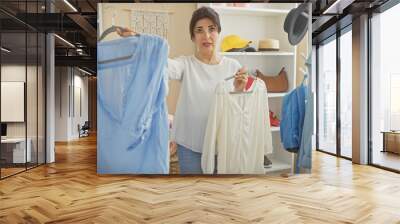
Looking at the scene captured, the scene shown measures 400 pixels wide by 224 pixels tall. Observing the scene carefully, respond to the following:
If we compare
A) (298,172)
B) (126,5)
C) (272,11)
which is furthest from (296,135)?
(126,5)

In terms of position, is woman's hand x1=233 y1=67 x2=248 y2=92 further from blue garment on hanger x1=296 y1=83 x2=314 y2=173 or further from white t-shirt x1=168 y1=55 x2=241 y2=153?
blue garment on hanger x1=296 y1=83 x2=314 y2=173

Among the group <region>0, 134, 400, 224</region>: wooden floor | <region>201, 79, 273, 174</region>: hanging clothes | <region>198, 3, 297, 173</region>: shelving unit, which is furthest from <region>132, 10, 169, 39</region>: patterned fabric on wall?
<region>0, 134, 400, 224</region>: wooden floor

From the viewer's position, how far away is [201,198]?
14.6 feet

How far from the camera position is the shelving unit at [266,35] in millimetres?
5875

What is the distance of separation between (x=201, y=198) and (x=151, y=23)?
2.76m

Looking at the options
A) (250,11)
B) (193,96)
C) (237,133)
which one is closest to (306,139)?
(237,133)

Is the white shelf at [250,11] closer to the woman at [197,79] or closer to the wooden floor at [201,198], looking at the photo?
the woman at [197,79]

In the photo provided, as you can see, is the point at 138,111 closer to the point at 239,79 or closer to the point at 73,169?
the point at 239,79

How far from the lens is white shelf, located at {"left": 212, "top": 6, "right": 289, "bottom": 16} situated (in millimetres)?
5863

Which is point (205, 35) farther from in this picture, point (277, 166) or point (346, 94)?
point (346, 94)

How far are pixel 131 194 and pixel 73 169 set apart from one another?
8.36 ft

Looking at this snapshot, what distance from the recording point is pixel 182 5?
5.85 m

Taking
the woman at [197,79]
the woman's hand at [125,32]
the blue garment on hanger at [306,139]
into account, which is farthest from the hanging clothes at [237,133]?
the woman's hand at [125,32]

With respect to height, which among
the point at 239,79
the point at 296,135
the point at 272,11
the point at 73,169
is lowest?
the point at 73,169
